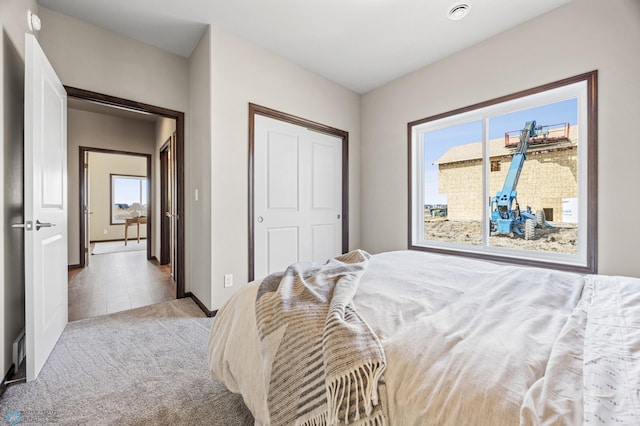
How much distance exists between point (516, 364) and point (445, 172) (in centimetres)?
279

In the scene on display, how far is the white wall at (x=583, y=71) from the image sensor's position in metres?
1.88

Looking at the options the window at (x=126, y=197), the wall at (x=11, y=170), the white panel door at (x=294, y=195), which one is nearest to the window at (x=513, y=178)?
the white panel door at (x=294, y=195)

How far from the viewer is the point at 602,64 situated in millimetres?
1972

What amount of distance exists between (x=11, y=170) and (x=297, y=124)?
2330mm

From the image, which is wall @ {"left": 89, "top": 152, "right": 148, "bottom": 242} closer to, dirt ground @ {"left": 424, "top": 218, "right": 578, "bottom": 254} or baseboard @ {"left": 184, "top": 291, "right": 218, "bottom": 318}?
baseboard @ {"left": 184, "top": 291, "right": 218, "bottom": 318}

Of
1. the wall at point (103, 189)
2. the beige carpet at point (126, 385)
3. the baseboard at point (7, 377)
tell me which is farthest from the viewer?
the wall at point (103, 189)

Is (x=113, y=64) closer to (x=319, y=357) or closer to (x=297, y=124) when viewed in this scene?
(x=297, y=124)

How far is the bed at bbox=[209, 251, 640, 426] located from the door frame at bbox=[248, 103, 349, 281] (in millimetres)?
1399

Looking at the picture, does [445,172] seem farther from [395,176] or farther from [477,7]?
[477,7]

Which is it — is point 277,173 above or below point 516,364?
above

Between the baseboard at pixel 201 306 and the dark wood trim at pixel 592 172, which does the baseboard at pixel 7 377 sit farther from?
the dark wood trim at pixel 592 172

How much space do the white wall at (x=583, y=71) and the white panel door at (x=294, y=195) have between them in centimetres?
89

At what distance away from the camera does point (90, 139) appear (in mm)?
4383

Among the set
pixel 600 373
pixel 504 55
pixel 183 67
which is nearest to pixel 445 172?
pixel 504 55
